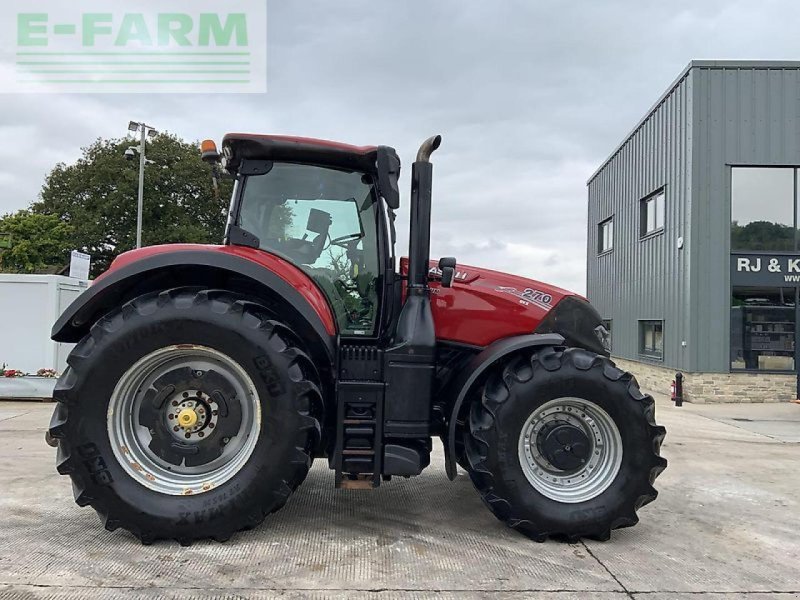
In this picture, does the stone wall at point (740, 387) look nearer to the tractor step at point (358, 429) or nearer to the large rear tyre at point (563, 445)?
the large rear tyre at point (563, 445)

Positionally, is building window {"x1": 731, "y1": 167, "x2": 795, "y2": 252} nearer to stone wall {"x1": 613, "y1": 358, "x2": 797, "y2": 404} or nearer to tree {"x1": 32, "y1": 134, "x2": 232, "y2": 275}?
stone wall {"x1": 613, "y1": 358, "x2": 797, "y2": 404}

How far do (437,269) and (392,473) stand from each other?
1.45m

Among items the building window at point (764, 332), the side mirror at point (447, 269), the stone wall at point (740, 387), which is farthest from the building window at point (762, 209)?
the side mirror at point (447, 269)

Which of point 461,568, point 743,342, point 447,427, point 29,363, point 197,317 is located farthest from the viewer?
point 743,342

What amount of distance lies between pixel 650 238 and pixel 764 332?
3719 millimetres

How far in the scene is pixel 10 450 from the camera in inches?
246

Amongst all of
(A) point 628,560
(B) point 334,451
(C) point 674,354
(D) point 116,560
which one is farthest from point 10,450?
(C) point 674,354

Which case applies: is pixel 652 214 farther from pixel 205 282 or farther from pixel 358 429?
pixel 205 282

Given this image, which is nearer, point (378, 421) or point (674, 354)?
point (378, 421)

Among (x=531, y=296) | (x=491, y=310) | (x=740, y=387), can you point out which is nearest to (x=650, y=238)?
(x=740, y=387)

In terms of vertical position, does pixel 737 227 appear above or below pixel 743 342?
above

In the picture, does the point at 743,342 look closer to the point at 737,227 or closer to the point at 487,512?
the point at 737,227

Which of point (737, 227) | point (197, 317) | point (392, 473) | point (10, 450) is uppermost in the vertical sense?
point (737, 227)

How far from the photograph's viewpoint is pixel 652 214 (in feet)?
51.5
